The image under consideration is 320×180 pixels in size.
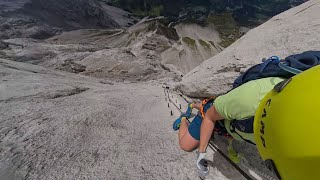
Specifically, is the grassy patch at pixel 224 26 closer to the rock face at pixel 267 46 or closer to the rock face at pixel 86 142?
the rock face at pixel 267 46

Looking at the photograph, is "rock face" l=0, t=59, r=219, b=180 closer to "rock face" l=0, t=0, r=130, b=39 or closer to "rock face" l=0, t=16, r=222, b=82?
"rock face" l=0, t=16, r=222, b=82

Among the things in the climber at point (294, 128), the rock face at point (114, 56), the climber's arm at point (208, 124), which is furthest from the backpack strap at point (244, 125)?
the rock face at point (114, 56)

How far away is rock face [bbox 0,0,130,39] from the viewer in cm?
4694

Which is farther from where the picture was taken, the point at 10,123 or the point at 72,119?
the point at 72,119

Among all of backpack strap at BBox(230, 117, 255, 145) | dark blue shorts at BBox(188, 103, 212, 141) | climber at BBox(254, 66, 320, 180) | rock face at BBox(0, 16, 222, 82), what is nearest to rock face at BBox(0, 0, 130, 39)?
rock face at BBox(0, 16, 222, 82)

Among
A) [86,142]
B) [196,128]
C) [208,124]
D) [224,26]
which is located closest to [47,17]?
[86,142]

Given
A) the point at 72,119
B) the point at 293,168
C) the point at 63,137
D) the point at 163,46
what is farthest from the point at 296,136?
the point at 163,46

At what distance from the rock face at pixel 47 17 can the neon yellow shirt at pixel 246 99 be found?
148 feet

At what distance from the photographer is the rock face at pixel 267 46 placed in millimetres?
7129

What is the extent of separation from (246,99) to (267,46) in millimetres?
5243

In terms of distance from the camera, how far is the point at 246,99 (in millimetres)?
3137

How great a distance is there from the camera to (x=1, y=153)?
180 inches

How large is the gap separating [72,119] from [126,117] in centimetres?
123

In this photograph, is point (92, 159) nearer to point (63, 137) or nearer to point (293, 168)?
point (63, 137)
